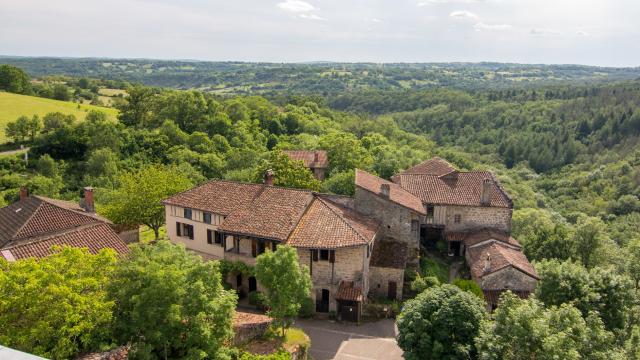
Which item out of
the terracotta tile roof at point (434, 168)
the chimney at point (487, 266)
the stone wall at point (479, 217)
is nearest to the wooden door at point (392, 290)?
the chimney at point (487, 266)

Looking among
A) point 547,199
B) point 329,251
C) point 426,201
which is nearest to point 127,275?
point 329,251

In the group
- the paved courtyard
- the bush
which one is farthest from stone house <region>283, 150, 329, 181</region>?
the paved courtyard

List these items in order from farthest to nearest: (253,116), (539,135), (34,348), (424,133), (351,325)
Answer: (424,133) < (539,135) < (253,116) < (351,325) < (34,348)

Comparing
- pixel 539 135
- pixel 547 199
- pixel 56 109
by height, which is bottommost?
pixel 547 199

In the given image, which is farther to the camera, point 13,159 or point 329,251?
point 13,159

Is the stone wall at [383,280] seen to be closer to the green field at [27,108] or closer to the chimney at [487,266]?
the chimney at [487,266]

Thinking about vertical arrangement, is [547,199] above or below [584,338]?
below

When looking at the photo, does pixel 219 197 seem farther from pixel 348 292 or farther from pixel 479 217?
pixel 479 217

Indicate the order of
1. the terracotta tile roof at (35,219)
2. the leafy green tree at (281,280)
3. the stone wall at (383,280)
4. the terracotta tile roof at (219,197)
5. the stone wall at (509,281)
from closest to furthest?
1. the leafy green tree at (281,280)
2. the terracotta tile roof at (35,219)
3. the stone wall at (383,280)
4. the stone wall at (509,281)
5. the terracotta tile roof at (219,197)

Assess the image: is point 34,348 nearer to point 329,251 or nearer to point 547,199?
point 329,251
